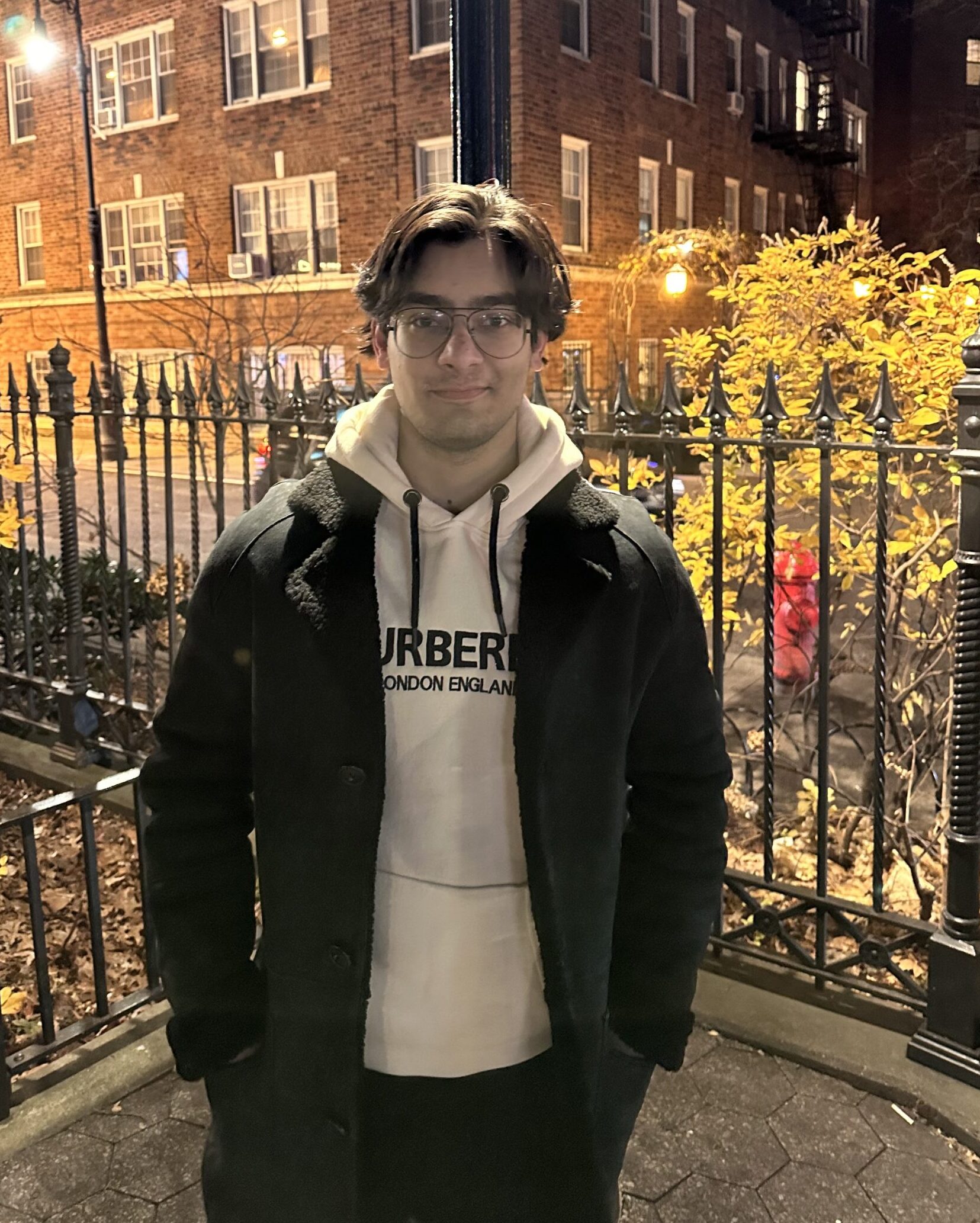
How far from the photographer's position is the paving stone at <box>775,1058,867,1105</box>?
3135 mm

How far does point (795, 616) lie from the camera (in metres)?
6.54

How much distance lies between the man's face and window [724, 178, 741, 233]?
82.2ft

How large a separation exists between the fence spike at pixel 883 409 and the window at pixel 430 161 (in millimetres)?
17631

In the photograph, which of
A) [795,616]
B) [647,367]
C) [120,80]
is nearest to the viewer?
[795,616]

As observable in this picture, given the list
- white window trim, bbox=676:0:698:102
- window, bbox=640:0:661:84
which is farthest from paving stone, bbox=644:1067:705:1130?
white window trim, bbox=676:0:698:102

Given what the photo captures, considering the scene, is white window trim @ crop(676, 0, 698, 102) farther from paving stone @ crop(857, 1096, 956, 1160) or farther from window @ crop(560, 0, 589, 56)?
paving stone @ crop(857, 1096, 956, 1160)

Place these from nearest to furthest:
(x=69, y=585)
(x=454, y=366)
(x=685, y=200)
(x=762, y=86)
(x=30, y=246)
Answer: (x=454, y=366)
(x=69, y=585)
(x=685, y=200)
(x=762, y=86)
(x=30, y=246)

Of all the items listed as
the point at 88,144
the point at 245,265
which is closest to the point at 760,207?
the point at 245,265

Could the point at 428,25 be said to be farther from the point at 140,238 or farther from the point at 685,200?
the point at 140,238

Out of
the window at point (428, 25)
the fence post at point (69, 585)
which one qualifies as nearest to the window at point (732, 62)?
the window at point (428, 25)

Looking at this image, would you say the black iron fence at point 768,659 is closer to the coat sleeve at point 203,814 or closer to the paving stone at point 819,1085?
the paving stone at point 819,1085

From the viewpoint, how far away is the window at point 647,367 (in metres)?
21.1

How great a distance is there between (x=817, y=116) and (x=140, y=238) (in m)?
14.9

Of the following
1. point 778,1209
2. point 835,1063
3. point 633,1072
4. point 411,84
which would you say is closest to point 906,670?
point 835,1063
